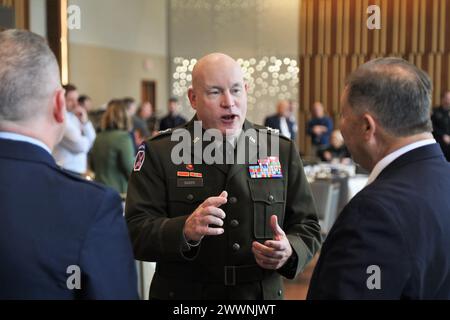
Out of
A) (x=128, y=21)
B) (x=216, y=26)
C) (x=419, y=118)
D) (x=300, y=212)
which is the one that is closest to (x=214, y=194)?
(x=300, y=212)

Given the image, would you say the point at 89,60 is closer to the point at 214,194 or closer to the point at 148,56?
the point at 148,56

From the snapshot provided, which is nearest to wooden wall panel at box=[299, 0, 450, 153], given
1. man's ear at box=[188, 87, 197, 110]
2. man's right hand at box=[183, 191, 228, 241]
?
man's ear at box=[188, 87, 197, 110]

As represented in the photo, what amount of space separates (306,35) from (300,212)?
12.8 meters

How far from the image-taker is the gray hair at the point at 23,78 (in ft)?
4.13

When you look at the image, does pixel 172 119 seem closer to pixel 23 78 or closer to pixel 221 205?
pixel 221 205

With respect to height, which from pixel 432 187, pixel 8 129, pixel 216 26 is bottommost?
pixel 432 187

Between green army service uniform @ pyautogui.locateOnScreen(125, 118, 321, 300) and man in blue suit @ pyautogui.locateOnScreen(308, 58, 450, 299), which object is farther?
green army service uniform @ pyautogui.locateOnScreen(125, 118, 321, 300)

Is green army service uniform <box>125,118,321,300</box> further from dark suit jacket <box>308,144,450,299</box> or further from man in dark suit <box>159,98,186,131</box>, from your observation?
man in dark suit <box>159,98,186,131</box>

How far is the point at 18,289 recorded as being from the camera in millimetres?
1235

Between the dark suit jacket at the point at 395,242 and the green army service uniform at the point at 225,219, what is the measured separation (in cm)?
63

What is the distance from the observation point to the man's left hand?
75.7 inches

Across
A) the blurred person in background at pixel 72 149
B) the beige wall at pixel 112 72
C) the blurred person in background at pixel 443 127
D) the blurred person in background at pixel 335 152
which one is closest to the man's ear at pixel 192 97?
the blurred person in background at pixel 72 149

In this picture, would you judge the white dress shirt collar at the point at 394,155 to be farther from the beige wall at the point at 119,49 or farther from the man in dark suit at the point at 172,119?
the beige wall at the point at 119,49

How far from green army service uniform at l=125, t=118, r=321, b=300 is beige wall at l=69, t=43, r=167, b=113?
33.7 feet
